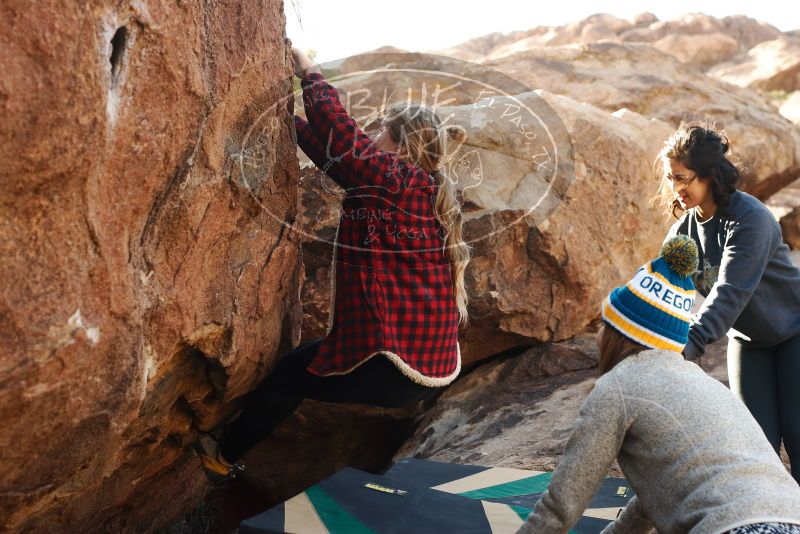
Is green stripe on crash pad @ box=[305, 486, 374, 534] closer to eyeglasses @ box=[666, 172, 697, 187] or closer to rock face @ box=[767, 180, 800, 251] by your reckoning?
eyeglasses @ box=[666, 172, 697, 187]

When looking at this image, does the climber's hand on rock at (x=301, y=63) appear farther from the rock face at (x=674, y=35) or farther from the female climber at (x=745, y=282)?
the rock face at (x=674, y=35)

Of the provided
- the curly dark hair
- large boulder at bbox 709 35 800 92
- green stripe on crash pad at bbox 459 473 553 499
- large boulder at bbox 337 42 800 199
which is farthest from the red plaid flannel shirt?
large boulder at bbox 709 35 800 92

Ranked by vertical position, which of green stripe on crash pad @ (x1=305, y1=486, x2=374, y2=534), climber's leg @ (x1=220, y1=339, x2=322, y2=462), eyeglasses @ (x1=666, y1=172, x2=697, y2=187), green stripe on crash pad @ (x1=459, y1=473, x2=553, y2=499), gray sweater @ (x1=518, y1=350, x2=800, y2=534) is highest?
eyeglasses @ (x1=666, y1=172, x2=697, y2=187)

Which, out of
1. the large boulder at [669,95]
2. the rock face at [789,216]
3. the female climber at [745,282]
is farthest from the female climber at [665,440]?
the rock face at [789,216]

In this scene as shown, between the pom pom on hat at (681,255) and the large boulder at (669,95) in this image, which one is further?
the large boulder at (669,95)

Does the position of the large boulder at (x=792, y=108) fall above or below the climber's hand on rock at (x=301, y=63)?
below

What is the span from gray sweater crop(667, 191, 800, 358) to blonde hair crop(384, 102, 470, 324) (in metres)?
0.99

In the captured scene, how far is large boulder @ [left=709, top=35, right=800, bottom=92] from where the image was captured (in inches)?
760

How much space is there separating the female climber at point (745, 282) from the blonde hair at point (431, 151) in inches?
34.8

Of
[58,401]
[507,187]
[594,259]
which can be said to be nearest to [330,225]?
[507,187]

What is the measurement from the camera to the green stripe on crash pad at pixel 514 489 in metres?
3.25

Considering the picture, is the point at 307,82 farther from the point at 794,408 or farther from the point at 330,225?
the point at 794,408

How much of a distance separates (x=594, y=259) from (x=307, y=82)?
96.9 inches

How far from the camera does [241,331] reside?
10.6 feet
